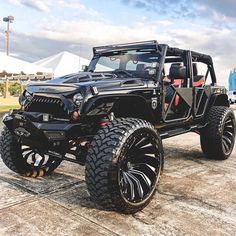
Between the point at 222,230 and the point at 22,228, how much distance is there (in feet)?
5.83

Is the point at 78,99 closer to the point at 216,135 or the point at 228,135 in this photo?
the point at 216,135

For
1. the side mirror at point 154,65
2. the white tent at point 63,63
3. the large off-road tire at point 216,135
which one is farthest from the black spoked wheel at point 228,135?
the white tent at point 63,63

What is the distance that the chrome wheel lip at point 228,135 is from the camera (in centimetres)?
563

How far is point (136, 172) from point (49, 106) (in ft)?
3.96

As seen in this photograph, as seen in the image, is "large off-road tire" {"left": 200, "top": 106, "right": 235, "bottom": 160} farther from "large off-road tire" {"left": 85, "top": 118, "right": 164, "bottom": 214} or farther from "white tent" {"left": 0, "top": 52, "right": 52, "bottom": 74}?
"white tent" {"left": 0, "top": 52, "right": 52, "bottom": 74}

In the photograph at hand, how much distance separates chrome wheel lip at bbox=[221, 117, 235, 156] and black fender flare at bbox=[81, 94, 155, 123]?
6.93 feet

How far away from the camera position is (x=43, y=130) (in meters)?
3.27

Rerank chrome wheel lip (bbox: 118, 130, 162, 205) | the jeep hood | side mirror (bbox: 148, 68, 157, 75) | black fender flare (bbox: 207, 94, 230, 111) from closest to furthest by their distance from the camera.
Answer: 1. chrome wheel lip (bbox: 118, 130, 162, 205)
2. the jeep hood
3. side mirror (bbox: 148, 68, 157, 75)
4. black fender flare (bbox: 207, 94, 230, 111)

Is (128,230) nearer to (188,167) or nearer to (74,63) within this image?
(188,167)

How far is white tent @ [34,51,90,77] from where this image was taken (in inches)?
680

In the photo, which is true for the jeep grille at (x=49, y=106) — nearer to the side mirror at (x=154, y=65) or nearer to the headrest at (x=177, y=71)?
the side mirror at (x=154, y=65)

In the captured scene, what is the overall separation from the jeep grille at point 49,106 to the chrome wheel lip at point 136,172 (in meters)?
0.74

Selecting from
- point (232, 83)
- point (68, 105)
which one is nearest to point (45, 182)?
point (68, 105)

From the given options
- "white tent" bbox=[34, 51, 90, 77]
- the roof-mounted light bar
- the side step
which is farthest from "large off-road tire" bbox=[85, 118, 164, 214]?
"white tent" bbox=[34, 51, 90, 77]
